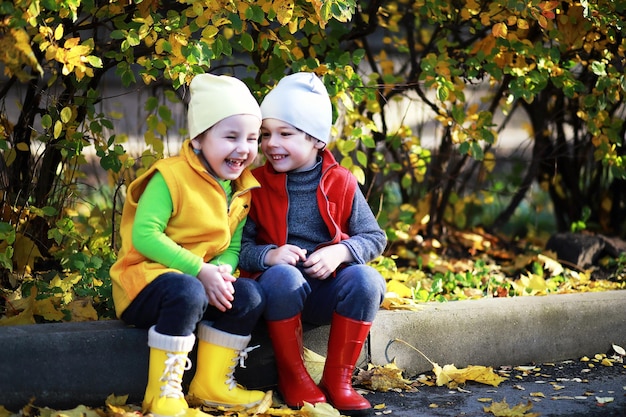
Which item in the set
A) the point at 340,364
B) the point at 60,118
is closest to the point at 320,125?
the point at 340,364

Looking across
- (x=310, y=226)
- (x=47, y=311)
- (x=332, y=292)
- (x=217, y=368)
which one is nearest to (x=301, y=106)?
(x=310, y=226)

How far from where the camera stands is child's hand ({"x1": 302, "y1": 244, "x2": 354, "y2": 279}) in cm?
337

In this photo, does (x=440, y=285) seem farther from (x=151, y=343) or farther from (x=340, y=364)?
(x=151, y=343)

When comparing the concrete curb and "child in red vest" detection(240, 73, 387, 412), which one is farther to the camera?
"child in red vest" detection(240, 73, 387, 412)

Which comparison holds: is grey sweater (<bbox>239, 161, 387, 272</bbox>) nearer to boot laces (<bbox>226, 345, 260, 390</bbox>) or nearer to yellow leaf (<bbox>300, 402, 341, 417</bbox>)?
boot laces (<bbox>226, 345, 260, 390</bbox>)

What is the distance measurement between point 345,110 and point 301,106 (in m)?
1.37

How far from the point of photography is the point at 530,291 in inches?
179

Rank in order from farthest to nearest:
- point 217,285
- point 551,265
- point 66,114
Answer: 1. point 551,265
2. point 66,114
3. point 217,285

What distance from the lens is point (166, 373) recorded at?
3105 millimetres

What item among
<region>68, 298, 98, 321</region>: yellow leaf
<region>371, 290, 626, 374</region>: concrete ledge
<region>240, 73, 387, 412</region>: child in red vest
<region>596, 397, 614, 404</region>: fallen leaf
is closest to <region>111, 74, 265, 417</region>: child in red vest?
<region>240, 73, 387, 412</region>: child in red vest

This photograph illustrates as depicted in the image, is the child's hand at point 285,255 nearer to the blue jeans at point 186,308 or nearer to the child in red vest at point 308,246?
the child in red vest at point 308,246

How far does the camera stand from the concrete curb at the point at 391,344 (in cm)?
311

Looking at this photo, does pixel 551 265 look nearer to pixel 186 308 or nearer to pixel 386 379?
pixel 386 379

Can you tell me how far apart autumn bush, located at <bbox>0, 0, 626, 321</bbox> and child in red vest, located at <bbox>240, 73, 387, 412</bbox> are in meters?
0.41
